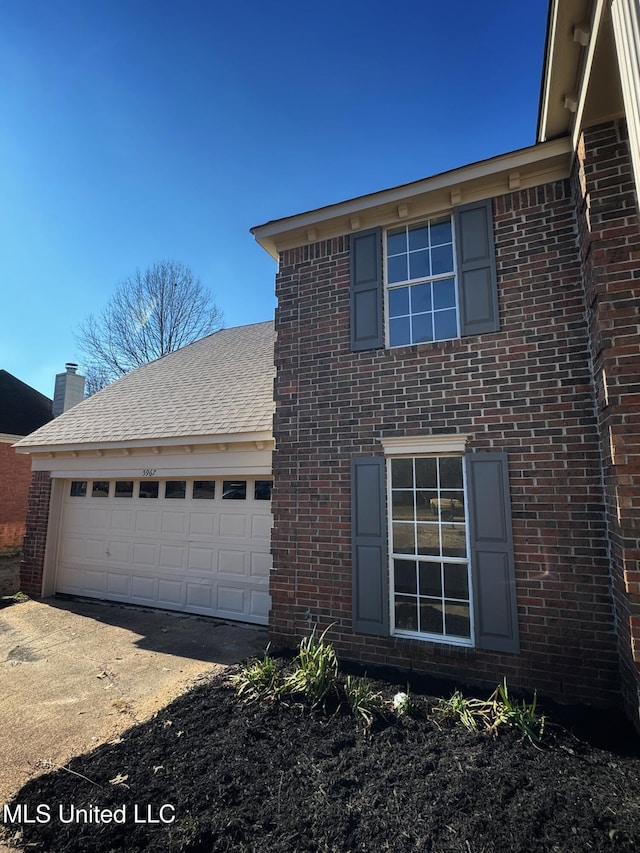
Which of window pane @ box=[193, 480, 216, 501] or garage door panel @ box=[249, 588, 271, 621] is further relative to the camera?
window pane @ box=[193, 480, 216, 501]

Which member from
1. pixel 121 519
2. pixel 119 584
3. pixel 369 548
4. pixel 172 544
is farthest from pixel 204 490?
pixel 369 548

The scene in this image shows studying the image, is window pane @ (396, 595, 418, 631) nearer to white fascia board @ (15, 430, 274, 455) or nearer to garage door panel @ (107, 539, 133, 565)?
white fascia board @ (15, 430, 274, 455)

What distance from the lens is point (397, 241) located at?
5676mm

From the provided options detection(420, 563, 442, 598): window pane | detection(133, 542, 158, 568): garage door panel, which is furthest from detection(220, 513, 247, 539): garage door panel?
detection(420, 563, 442, 598): window pane

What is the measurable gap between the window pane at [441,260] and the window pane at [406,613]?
394 centimetres

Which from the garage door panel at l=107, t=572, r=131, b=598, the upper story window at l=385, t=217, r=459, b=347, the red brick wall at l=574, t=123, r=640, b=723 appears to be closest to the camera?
the red brick wall at l=574, t=123, r=640, b=723

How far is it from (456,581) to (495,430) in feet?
5.66

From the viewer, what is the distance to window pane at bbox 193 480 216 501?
7719mm

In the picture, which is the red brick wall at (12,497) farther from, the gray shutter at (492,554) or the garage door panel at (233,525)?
the gray shutter at (492,554)

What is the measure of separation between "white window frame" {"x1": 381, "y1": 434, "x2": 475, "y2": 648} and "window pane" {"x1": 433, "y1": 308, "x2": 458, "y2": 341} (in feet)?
4.01

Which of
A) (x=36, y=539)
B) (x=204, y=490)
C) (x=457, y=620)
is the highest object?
(x=204, y=490)

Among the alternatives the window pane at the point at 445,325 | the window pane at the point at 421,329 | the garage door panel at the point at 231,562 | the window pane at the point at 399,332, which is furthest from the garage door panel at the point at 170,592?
the window pane at the point at 445,325

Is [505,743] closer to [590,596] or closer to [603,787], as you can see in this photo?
[603,787]

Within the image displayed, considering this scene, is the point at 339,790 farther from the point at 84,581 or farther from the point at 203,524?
the point at 84,581
